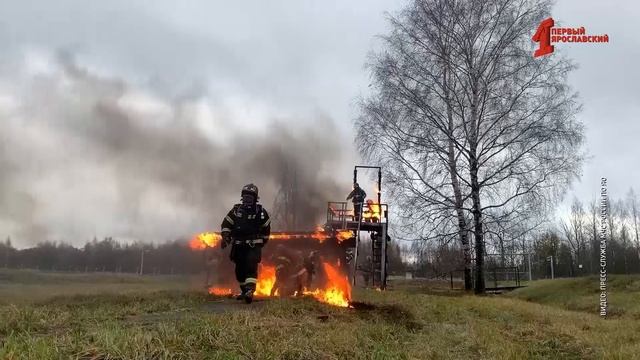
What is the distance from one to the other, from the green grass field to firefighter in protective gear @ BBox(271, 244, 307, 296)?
2.87 m

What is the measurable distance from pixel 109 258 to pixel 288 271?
15.4 metres

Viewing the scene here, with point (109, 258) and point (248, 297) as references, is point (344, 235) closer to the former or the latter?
point (248, 297)

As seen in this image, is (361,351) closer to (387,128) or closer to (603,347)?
(603,347)

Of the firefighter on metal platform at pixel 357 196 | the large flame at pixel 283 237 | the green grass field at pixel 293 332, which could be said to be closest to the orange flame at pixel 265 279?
the large flame at pixel 283 237

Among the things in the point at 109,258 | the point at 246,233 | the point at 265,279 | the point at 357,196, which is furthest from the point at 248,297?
the point at 109,258

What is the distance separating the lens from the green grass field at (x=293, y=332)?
4.12 metres

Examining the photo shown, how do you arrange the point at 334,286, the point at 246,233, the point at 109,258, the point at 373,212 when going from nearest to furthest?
1. the point at 246,233
2. the point at 334,286
3. the point at 373,212
4. the point at 109,258

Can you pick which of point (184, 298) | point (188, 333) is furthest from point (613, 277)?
point (188, 333)

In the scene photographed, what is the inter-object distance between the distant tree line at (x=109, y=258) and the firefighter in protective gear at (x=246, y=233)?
4.46 metres

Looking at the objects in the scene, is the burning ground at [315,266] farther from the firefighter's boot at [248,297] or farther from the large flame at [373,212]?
the large flame at [373,212]

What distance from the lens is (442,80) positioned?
64.2 ft

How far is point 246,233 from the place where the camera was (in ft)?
31.4

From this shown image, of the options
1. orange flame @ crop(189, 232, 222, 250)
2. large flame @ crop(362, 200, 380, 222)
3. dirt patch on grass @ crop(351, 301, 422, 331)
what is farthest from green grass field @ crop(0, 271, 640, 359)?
large flame @ crop(362, 200, 380, 222)

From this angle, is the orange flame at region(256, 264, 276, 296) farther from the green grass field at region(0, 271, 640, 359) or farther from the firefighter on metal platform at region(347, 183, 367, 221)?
the firefighter on metal platform at region(347, 183, 367, 221)
